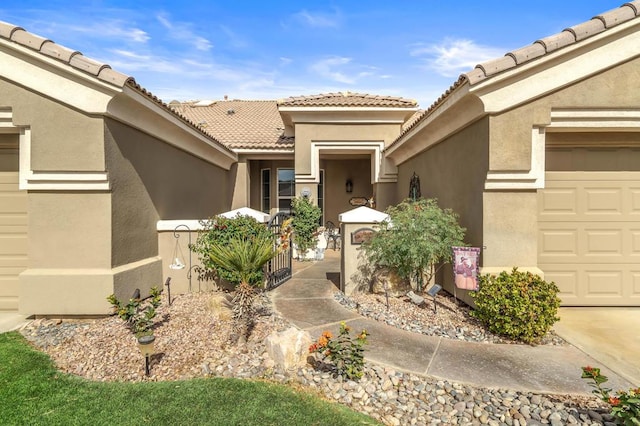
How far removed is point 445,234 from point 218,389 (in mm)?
4661

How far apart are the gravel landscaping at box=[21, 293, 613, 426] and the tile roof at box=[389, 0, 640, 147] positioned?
423cm

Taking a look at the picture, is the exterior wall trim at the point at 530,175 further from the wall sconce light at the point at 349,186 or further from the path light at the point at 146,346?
the wall sconce light at the point at 349,186

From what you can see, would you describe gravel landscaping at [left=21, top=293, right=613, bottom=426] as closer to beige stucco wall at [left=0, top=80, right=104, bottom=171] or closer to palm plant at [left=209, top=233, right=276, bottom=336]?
palm plant at [left=209, top=233, right=276, bottom=336]

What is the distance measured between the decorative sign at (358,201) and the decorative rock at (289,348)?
11.4 meters

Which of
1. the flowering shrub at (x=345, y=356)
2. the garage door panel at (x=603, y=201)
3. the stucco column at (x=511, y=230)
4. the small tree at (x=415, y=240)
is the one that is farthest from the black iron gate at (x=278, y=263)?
the garage door panel at (x=603, y=201)

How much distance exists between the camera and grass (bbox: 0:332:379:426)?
123 inches

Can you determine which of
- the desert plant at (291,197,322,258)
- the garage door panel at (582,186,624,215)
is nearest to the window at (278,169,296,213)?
the desert plant at (291,197,322,258)

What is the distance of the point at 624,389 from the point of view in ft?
11.3

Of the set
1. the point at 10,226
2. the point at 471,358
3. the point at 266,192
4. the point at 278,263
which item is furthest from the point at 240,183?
the point at 471,358

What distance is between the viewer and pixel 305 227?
11.1m

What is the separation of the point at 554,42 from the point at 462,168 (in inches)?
98.1

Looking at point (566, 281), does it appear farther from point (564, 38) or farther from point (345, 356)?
point (345, 356)

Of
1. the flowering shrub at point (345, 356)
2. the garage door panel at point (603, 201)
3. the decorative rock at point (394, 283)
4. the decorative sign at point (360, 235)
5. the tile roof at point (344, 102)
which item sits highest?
the tile roof at point (344, 102)

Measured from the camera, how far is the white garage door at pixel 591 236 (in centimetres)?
596
